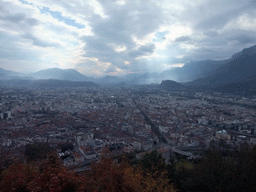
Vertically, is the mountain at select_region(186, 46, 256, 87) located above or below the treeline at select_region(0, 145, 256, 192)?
above

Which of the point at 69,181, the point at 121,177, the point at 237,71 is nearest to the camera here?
the point at 69,181

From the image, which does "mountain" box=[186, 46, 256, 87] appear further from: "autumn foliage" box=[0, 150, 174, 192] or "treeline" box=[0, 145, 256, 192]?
"autumn foliage" box=[0, 150, 174, 192]

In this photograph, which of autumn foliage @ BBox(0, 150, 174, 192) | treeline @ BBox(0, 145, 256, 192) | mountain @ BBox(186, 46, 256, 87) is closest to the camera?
autumn foliage @ BBox(0, 150, 174, 192)

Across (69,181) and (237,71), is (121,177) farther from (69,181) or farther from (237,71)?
(237,71)

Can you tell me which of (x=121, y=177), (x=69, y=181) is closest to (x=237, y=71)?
(x=121, y=177)

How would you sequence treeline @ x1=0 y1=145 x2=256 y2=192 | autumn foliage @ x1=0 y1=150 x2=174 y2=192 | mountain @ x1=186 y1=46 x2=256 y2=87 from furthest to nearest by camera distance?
1. mountain @ x1=186 y1=46 x2=256 y2=87
2. treeline @ x1=0 y1=145 x2=256 y2=192
3. autumn foliage @ x1=0 y1=150 x2=174 y2=192

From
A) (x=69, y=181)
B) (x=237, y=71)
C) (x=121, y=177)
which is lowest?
(x=121, y=177)

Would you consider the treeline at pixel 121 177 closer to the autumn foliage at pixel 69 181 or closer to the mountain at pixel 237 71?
the autumn foliage at pixel 69 181

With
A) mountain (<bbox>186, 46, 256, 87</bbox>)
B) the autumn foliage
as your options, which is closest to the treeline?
the autumn foliage

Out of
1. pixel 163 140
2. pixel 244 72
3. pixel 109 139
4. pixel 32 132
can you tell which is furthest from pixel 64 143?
pixel 244 72
